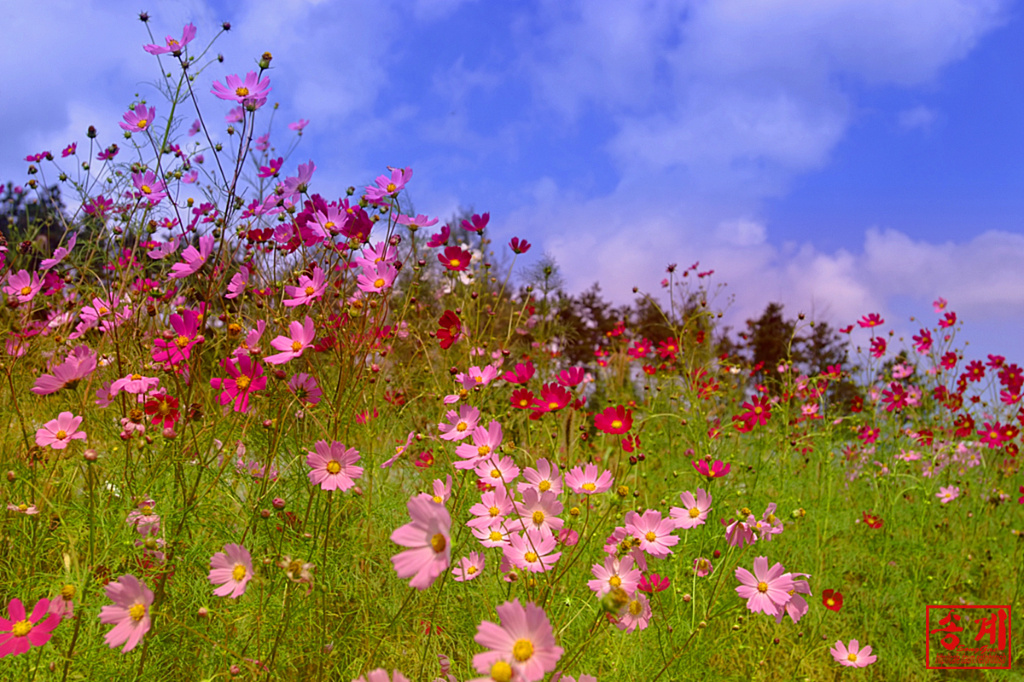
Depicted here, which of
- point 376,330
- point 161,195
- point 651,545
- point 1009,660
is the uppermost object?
point 161,195

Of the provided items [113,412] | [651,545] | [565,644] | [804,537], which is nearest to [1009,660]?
[804,537]

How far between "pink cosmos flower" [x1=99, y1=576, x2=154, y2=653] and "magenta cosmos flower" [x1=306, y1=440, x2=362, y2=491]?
317 millimetres

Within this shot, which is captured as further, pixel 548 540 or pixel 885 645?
pixel 885 645

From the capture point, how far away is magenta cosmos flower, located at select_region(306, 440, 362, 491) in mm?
1205

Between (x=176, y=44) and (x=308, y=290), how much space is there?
1.05m

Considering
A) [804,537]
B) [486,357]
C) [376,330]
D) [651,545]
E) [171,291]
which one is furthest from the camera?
[804,537]

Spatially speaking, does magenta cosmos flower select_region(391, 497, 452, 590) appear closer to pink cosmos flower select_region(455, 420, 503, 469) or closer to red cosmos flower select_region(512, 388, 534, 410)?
pink cosmos flower select_region(455, 420, 503, 469)

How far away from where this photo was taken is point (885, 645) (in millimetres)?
2430

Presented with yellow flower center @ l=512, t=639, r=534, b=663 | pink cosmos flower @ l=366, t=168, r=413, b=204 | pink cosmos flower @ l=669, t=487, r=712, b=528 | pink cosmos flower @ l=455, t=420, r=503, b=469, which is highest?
pink cosmos flower @ l=366, t=168, r=413, b=204

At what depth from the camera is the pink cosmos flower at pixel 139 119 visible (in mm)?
2326

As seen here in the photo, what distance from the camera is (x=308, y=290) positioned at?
149cm

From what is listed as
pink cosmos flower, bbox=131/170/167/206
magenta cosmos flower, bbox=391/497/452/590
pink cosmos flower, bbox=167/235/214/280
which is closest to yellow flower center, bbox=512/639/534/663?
magenta cosmos flower, bbox=391/497/452/590

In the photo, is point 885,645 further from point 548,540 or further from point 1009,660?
point 548,540

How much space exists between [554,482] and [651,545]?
24 cm
